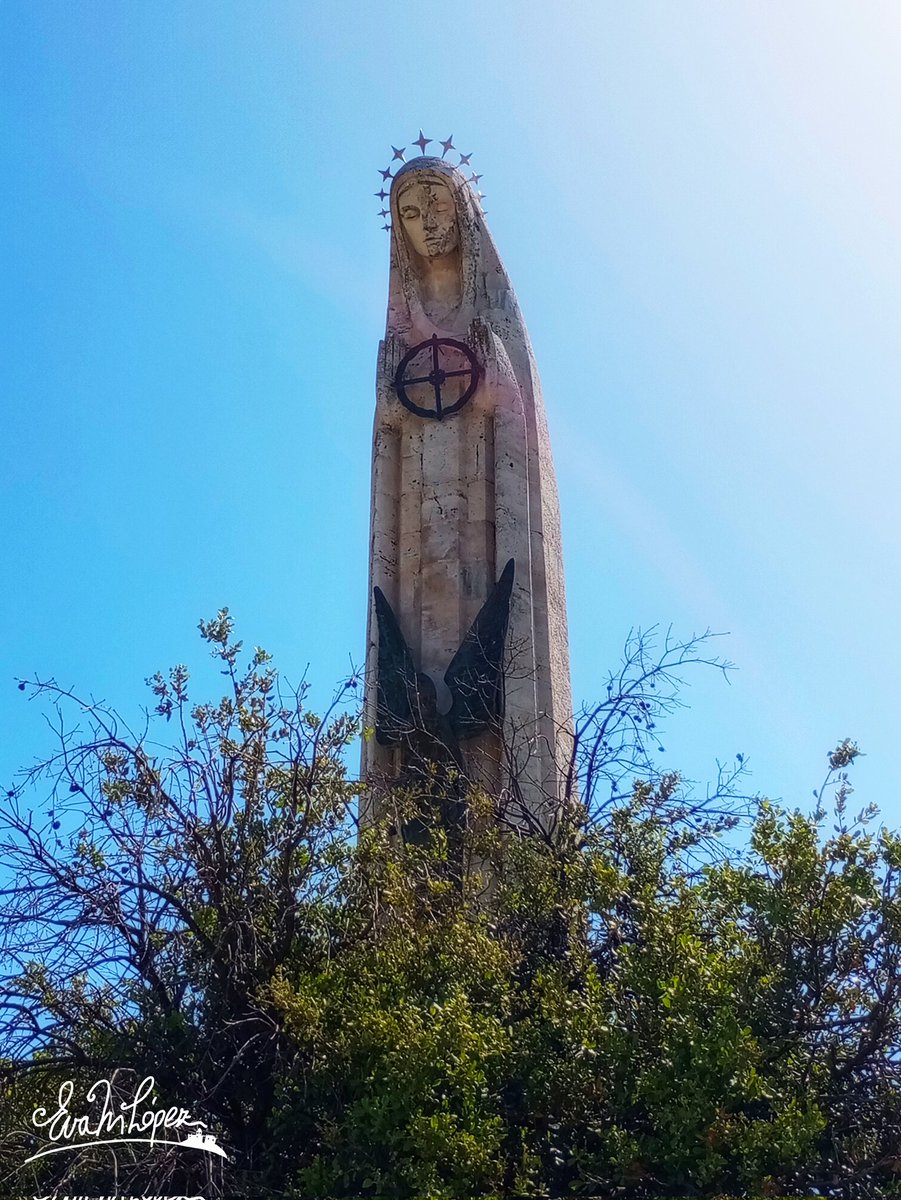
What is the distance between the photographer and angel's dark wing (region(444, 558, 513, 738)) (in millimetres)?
12656

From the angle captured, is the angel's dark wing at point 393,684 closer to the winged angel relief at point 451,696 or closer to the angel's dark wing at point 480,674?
the winged angel relief at point 451,696

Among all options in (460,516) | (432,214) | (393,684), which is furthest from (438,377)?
(393,684)

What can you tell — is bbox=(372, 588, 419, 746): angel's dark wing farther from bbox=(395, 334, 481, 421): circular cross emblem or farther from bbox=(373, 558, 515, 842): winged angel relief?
bbox=(395, 334, 481, 421): circular cross emblem

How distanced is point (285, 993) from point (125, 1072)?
1061mm

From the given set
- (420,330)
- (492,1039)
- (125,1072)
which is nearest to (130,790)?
(125,1072)

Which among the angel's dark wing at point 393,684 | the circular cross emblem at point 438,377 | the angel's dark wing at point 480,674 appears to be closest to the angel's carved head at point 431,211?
the circular cross emblem at point 438,377

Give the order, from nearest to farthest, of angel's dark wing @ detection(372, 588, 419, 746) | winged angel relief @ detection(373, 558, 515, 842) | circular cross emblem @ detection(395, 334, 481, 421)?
winged angel relief @ detection(373, 558, 515, 842) → angel's dark wing @ detection(372, 588, 419, 746) → circular cross emblem @ detection(395, 334, 481, 421)

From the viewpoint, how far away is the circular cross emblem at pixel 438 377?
14.8m

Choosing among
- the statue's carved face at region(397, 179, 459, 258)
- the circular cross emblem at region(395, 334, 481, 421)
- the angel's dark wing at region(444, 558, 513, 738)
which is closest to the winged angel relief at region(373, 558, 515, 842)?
the angel's dark wing at region(444, 558, 513, 738)

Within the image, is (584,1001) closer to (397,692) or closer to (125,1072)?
(125,1072)

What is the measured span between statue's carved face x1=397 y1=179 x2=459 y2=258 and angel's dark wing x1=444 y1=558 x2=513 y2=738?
4751 mm

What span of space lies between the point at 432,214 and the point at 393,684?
5.80m

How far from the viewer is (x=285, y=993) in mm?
7676

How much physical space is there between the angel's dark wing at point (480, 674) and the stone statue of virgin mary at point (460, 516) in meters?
0.02
